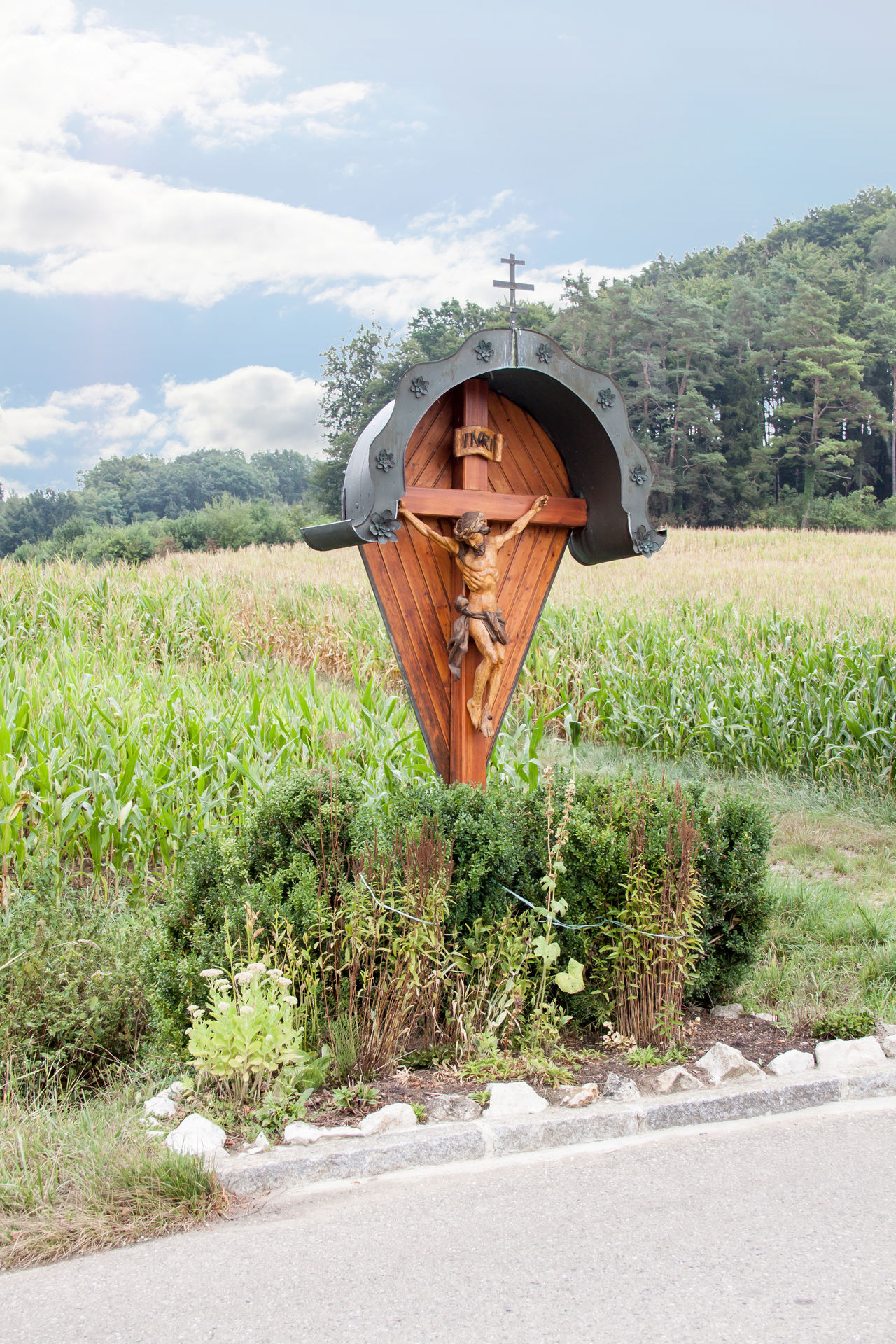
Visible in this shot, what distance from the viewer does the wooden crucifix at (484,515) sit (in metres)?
4.11

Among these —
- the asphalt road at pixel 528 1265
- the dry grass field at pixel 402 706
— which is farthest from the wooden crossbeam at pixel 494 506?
the asphalt road at pixel 528 1265

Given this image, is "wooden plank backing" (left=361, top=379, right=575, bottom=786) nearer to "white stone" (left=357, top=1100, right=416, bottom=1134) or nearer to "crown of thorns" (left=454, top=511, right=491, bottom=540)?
"crown of thorns" (left=454, top=511, right=491, bottom=540)

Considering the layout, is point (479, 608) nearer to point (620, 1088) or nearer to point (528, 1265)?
point (620, 1088)

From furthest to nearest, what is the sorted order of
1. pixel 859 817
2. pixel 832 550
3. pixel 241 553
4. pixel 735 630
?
pixel 832 550 < pixel 241 553 < pixel 735 630 < pixel 859 817

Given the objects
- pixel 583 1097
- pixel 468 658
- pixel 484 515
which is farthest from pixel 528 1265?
pixel 484 515

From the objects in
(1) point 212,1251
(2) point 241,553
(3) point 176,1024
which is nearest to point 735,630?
(3) point 176,1024

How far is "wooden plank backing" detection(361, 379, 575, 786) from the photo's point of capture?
13.8 feet

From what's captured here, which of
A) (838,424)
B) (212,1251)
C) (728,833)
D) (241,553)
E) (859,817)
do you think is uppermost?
(838,424)

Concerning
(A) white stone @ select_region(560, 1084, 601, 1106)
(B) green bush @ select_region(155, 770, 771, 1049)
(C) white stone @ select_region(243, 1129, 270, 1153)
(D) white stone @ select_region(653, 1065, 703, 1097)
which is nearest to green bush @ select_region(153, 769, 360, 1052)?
(B) green bush @ select_region(155, 770, 771, 1049)

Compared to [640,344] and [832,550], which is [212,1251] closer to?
[832,550]

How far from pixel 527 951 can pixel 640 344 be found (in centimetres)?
4788

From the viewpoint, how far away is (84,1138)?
2.77m

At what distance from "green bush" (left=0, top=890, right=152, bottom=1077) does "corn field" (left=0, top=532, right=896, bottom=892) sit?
0.80 meters

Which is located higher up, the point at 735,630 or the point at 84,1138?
the point at 735,630
